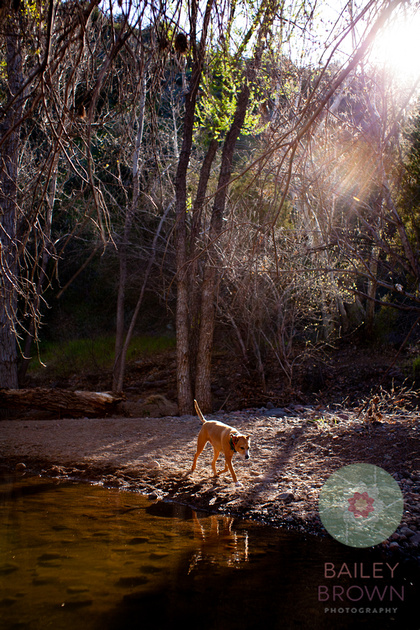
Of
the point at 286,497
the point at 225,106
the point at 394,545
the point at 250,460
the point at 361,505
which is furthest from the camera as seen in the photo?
the point at 225,106

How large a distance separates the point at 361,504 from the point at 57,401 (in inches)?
317

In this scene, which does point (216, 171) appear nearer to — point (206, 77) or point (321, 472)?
point (321, 472)

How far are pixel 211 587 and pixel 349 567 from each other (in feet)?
3.99

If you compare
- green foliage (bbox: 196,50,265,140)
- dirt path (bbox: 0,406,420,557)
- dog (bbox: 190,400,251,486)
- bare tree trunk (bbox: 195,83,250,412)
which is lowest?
dirt path (bbox: 0,406,420,557)

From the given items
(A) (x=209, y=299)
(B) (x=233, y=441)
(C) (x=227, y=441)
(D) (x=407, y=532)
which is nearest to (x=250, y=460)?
(C) (x=227, y=441)

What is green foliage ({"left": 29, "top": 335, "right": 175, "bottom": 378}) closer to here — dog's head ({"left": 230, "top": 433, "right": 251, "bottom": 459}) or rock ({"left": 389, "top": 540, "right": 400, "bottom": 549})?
dog's head ({"left": 230, "top": 433, "right": 251, "bottom": 459})

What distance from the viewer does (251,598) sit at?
3.44 metres

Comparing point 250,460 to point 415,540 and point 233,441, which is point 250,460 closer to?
point 233,441

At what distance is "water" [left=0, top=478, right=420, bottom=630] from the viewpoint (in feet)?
10.6

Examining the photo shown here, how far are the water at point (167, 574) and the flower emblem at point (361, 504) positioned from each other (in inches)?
27.9

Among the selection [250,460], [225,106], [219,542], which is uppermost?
[225,106]

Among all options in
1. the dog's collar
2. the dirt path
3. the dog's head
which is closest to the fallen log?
the dirt path

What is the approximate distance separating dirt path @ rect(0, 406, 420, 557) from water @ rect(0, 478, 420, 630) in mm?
632

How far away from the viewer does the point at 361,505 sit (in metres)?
5.26
